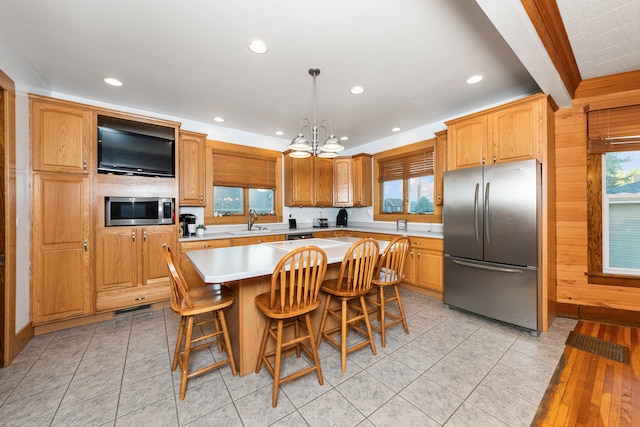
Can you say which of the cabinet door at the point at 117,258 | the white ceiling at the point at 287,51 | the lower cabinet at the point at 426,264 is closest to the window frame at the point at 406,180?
the lower cabinet at the point at 426,264

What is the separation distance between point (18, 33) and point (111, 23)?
818 mm

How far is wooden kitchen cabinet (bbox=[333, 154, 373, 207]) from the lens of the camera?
4965 mm

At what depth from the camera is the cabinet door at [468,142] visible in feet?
9.44

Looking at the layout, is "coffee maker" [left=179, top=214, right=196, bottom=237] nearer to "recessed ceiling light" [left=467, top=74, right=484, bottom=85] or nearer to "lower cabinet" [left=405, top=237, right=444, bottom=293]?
"lower cabinet" [left=405, top=237, right=444, bottom=293]

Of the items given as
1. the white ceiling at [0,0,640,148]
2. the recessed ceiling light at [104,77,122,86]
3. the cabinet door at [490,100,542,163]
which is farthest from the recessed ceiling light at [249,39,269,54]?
the cabinet door at [490,100,542,163]

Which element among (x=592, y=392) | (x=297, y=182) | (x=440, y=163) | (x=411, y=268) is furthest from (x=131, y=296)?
(x=440, y=163)

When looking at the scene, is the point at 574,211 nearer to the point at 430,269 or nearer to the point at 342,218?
the point at 430,269

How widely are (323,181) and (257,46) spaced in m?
3.16

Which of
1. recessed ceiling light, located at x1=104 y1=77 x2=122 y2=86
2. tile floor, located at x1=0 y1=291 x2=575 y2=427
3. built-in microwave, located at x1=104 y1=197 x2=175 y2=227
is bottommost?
tile floor, located at x1=0 y1=291 x2=575 y2=427

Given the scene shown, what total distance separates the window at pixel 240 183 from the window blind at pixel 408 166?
2.10 meters

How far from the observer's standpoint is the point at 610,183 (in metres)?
2.72

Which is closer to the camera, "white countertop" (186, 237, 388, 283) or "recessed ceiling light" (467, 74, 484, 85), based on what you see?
"white countertop" (186, 237, 388, 283)

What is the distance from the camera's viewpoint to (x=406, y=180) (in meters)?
4.53

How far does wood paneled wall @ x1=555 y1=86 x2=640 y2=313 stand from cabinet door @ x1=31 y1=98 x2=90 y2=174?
5.37m
